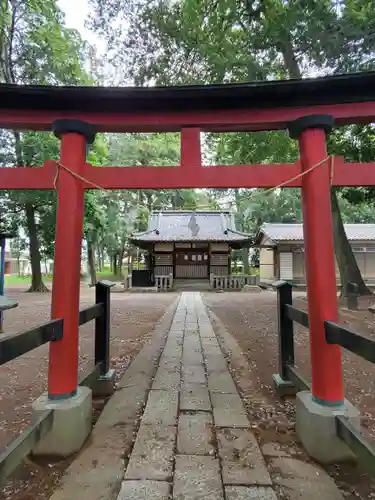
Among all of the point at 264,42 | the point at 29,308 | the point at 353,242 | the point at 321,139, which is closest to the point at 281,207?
the point at 353,242

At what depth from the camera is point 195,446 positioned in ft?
7.45

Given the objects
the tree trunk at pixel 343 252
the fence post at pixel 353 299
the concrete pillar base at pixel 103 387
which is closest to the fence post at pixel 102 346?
the concrete pillar base at pixel 103 387

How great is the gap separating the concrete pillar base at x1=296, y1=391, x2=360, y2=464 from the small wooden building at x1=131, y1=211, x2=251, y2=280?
15.6 m

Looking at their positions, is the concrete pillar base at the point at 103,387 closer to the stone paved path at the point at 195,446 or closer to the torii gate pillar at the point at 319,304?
the stone paved path at the point at 195,446

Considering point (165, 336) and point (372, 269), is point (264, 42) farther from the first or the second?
point (372, 269)

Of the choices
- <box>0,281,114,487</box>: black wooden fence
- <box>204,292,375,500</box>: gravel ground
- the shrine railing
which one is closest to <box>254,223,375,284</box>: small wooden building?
the shrine railing

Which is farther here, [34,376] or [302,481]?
[34,376]

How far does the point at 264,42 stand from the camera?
863 centimetres

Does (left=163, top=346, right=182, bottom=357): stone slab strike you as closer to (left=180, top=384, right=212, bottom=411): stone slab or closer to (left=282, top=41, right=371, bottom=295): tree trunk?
(left=180, top=384, right=212, bottom=411): stone slab

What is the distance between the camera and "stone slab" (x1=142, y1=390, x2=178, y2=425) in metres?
2.66

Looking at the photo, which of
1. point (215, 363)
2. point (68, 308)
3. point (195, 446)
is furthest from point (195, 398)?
point (68, 308)

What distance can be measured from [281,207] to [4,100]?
94.8ft

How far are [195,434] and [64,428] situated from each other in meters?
0.97

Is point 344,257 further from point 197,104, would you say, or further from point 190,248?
point 197,104
